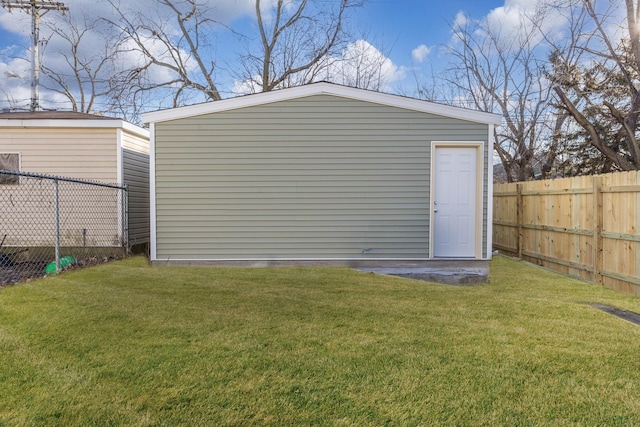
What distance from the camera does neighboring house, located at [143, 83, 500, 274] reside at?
6.76 m

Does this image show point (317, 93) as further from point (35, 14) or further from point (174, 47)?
point (35, 14)

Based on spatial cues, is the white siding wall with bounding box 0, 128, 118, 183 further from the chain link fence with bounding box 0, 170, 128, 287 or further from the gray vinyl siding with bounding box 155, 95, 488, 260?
the gray vinyl siding with bounding box 155, 95, 488, 260

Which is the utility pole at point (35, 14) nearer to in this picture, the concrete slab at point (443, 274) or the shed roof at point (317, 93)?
the shed roof at point (317, 93)

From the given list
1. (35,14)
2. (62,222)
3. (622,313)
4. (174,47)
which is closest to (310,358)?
(622,313)

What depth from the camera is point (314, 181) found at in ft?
22.4

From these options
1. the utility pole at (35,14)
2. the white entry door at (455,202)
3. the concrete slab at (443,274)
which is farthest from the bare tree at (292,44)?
the concrete slab at (443,274)

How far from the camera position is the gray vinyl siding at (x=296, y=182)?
6.78 meters

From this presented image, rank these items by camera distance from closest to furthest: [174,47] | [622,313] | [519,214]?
[622,313]
[519,214]
[174,47]

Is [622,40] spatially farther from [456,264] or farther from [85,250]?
[85,250]

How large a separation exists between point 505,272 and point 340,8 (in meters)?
13.2

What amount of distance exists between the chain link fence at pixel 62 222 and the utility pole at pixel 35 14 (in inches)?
290

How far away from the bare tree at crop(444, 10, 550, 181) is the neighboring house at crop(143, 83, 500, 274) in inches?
382

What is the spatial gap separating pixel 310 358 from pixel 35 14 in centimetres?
1778

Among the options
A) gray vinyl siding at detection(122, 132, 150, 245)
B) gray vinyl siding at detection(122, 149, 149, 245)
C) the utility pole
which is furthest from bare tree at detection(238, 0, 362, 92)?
gray vinyl siding at detection(122, 149, 149, 245)
